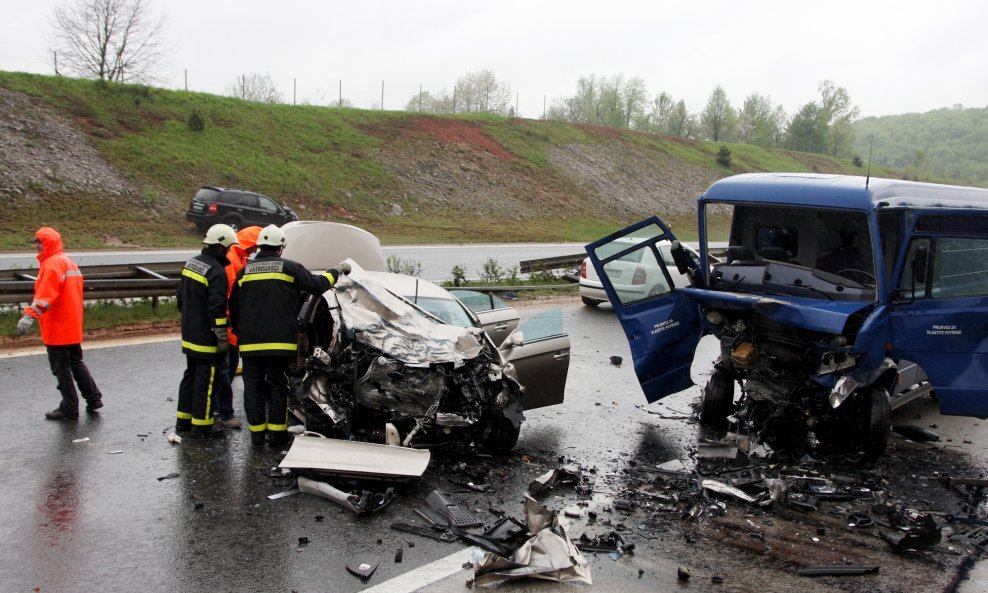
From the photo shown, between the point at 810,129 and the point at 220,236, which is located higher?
the point at 810,129

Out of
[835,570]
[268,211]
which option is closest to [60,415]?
[835,570]

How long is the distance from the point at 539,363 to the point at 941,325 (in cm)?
369

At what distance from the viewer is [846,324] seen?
7.10 meters

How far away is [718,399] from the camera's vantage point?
329 inches

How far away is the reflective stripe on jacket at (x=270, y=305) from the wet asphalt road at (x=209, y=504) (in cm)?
92

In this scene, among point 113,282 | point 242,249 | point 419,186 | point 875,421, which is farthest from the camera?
point 419,186

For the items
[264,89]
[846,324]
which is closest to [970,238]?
[846,324]

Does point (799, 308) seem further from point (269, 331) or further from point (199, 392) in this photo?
point (199, 392)

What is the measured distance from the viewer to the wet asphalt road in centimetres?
468

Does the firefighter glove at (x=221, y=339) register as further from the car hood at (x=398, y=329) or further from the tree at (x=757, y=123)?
the tree at (x=757, y=123)

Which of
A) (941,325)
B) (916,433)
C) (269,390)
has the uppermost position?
(941,325)

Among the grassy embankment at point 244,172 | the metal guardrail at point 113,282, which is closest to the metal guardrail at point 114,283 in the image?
the metal guardrail at point 113,282

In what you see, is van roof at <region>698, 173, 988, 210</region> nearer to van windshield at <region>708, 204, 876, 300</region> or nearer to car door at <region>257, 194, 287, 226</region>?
van windshield at <region>708, 204, 876, 300</region>

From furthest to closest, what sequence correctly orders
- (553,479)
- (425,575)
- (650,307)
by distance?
(650,307) → (553,479) → (425,575)
